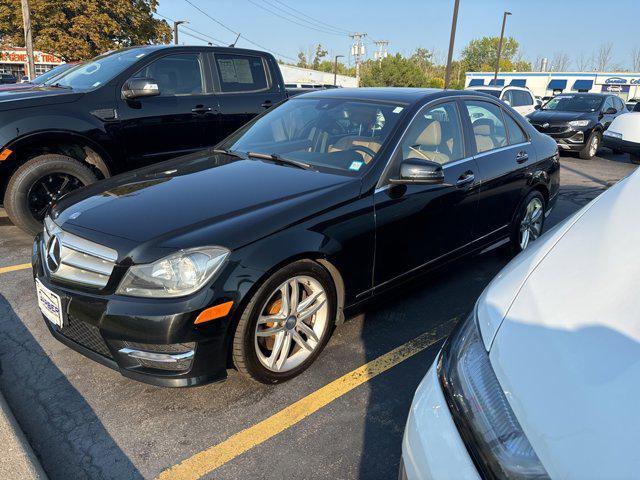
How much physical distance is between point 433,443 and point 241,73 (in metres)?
5.60

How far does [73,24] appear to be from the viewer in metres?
28.0

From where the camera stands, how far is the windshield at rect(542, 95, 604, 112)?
13273 millimetres

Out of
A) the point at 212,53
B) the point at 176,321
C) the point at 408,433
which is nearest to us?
the point at 408,433

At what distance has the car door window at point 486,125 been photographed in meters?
3.92

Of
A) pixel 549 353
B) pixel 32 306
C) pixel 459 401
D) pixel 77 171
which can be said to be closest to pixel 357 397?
pixel 459 401

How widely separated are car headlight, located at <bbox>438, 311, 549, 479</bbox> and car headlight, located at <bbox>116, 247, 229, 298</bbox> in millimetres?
1195

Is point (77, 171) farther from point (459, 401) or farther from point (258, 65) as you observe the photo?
point (459, 401)

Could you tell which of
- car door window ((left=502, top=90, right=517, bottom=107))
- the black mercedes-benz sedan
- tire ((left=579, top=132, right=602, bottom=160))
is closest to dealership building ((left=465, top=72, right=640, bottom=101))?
car door window ((left=502, top=90, right=517, bottom=107))

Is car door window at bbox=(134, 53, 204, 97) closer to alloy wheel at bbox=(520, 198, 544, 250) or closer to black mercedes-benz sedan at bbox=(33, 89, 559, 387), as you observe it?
black mercedes-benz sedan at bbox=(33, 89, 559, 387)

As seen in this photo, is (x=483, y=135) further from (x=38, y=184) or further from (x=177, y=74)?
(x=38, y=184)

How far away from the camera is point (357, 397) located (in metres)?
2.67

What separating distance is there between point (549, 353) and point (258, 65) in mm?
5779

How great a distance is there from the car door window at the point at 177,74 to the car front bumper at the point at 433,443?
485cm

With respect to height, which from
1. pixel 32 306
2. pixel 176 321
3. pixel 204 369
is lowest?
pixel 32 306
